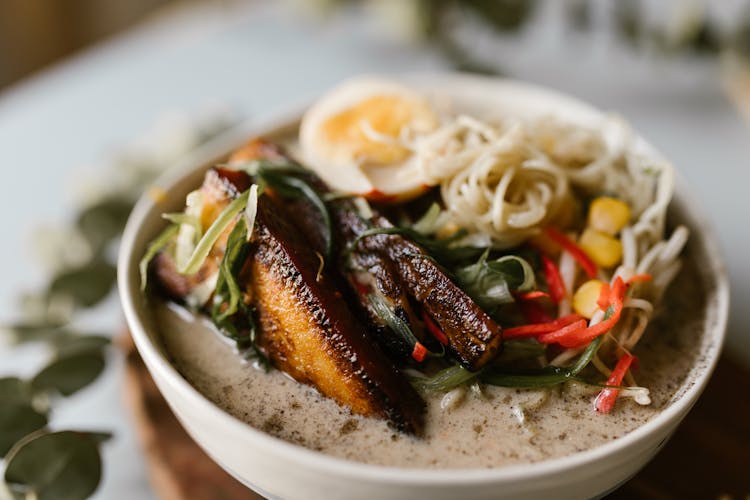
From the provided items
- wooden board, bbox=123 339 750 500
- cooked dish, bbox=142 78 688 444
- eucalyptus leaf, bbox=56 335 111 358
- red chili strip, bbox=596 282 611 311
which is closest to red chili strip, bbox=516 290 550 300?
cooked dish, bbox=142 78 688 444

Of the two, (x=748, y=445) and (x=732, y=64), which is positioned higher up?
(x=732, y=64)

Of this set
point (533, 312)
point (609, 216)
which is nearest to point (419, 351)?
point (533, 312)

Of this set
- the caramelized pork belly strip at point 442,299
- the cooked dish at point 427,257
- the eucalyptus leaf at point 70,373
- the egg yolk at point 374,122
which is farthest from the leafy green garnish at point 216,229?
the eucalyptus leaf at point 70,373

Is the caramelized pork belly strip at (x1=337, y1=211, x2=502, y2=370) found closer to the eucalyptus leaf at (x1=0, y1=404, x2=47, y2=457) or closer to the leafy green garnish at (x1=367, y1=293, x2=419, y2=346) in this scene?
the leafy green garnish at (x1=367, y1=293, x2=419, y2=346)

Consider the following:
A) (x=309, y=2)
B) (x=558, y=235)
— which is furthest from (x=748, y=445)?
(x=309, y=2)

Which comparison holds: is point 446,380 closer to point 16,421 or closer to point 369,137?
point 369,137

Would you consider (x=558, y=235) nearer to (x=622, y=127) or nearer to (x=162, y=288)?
(x=622, y=127)

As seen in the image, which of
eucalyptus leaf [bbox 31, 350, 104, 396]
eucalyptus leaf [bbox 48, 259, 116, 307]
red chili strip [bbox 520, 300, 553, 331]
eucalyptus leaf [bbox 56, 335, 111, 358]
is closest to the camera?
red chili strip [bbox 520, 300, 553, 331]
